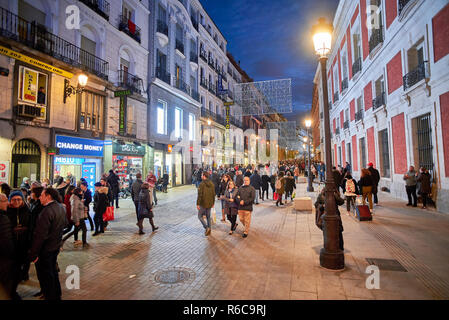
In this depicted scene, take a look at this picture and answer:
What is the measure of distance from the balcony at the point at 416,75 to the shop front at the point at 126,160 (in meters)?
16.2

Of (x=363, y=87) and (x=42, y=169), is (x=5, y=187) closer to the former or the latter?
(x=42, y=169)

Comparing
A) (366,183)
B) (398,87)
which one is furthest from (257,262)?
(398,87)

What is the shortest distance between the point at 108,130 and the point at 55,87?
13.0 feet

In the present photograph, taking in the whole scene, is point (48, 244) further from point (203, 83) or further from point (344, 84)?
point (203, 83)

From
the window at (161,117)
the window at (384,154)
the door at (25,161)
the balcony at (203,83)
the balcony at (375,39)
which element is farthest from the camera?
the balcony at (203,83)

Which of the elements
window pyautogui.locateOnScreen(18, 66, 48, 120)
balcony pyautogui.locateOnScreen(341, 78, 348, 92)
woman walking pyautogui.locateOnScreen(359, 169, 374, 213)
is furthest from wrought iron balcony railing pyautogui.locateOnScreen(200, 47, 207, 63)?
woman walking pyautogui.locateOnScreen(359, 169, 374, 213)

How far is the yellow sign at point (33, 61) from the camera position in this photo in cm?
968

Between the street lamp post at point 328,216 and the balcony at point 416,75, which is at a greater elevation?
the balcony at point 416,75

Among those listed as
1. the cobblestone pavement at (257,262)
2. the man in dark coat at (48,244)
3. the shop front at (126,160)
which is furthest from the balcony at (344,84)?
the man in dark coat at (48,244)

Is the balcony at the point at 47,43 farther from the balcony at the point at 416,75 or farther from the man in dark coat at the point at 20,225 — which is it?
the balcony at the point at 416,75

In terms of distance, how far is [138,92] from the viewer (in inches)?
712

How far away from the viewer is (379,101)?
50.1 ft

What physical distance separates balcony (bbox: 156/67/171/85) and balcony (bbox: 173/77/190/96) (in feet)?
3.51

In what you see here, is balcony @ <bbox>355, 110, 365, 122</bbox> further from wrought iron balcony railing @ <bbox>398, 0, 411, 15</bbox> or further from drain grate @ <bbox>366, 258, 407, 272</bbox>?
drain grate @ <bbox>366, 258, 407, 272</bbox>
